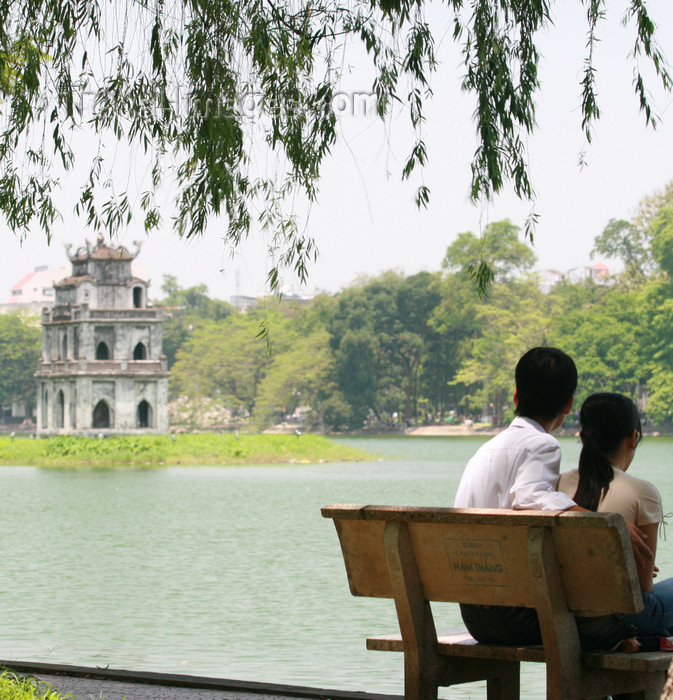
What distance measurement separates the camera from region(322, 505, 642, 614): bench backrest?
10.9 ft

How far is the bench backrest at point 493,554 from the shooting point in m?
3.32

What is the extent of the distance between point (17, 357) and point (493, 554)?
75.5 m

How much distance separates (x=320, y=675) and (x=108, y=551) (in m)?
7.50

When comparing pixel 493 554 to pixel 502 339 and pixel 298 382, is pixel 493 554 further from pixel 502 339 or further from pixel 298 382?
pixel 298 382

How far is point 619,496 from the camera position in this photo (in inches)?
142

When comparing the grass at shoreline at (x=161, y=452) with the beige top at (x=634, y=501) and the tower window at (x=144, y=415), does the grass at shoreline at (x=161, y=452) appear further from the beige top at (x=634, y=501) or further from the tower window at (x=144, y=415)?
the beige top at (x=634, y=501)

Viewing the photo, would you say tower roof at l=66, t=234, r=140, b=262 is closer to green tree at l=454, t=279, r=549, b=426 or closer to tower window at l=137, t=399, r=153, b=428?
tower window at l=137, t=399, r=153, b=428

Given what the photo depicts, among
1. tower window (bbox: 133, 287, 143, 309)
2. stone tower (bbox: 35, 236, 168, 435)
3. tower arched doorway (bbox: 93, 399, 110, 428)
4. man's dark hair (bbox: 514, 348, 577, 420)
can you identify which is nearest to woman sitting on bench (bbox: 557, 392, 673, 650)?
man's dark hair (bbox: 514, 348, 577, 420)

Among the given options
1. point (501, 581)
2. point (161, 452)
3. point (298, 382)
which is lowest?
point (161, 452)

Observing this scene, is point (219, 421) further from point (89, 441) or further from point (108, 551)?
point (108, 551)

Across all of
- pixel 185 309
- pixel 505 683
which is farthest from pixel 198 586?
pixel 185 309

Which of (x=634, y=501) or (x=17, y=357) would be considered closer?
(x=634, y=501)

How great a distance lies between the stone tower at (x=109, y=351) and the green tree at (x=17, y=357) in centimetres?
3373

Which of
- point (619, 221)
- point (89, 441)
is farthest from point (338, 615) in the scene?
point (619, 221)
